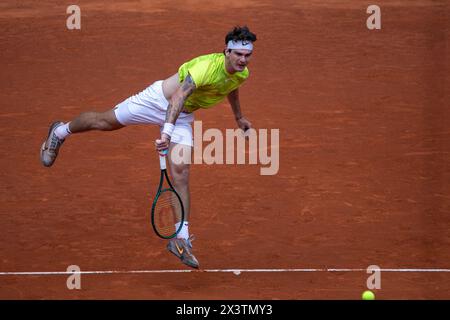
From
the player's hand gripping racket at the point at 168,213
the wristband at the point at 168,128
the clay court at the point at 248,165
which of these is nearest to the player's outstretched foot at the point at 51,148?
the clay court at the point at 248,165

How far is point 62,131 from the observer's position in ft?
36.9

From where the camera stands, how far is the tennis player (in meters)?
10.0

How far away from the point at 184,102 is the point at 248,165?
Result: 4.20 m

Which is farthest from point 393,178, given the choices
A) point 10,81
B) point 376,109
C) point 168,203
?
point 10,81

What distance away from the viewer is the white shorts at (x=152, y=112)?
10.5 meters

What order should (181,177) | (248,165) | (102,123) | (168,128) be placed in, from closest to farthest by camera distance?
(168,128) → (181,177) → (102,123) → (248,165)

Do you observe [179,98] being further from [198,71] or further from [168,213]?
[168,213]

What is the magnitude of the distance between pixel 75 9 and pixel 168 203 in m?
7.41

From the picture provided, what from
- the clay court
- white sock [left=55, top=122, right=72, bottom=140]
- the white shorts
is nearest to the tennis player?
the white shorts

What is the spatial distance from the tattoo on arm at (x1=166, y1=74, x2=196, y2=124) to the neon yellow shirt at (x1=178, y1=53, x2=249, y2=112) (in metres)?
0.06

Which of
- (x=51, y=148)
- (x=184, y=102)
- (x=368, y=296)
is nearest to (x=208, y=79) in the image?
(x=184, y=102)

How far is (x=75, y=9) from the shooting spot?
17.0 meters

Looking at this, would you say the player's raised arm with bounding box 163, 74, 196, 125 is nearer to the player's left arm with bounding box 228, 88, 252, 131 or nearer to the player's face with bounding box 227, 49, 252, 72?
the player's face with bounding box 227, 49, 252, 72

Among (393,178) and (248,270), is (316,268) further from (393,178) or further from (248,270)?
(393,178)
